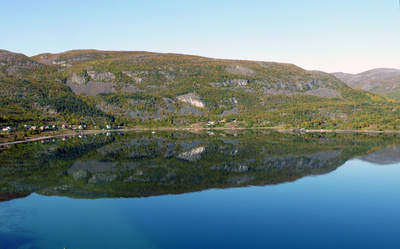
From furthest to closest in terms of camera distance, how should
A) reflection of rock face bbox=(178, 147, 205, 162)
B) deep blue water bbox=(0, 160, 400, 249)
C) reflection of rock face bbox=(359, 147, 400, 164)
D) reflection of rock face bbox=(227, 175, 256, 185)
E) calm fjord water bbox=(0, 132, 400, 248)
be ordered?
reflection of rock face bbox=(178, 147, 205, 162) → reflection of rock face bbox=(359, 147, 400, 164) → reflection of rock face bbox=(227, 175, 256, 185) → calm fjord water bbox=(0, 132, 400, 248) → deep blue water bbox=(0, 160, 400, 249)

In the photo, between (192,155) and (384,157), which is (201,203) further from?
(384,157)

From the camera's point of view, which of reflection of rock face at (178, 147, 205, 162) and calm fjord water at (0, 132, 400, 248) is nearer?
calm fjord water at (0, 132, 400, 248)

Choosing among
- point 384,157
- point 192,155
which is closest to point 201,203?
point 192,155

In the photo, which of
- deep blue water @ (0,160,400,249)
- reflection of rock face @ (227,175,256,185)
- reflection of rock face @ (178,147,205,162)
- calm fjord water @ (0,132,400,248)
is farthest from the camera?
reflection of rock face @ (178,147,205,162)

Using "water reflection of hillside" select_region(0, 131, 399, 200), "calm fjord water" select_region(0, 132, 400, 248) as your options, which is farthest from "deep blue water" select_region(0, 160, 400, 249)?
"water reflection of hillside" select_region(0, 131, 399, 200)

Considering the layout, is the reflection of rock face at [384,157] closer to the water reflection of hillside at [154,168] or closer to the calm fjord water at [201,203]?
the water reflection of hillside at [154,168]

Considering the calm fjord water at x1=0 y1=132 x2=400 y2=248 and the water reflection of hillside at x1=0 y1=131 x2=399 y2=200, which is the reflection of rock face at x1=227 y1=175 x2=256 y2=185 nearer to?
the water reflection of hillside at x1=0 y1=131 x2=399 y2=200
